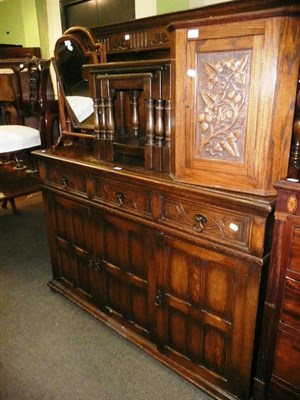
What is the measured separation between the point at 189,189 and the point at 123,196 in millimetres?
416

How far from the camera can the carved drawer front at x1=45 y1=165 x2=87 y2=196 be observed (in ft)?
5.81

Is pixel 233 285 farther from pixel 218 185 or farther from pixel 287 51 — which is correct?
pixel 287 51

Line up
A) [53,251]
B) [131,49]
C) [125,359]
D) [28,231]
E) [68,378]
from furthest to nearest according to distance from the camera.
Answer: [28,231] < [131,49] < [53,251] < [125,359] < [68,378]

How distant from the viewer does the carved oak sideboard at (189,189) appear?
1.08 m

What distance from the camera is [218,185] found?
1.23 m

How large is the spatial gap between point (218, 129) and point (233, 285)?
0.61 meters

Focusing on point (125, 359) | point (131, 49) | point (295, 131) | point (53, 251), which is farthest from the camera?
point (131, 49)

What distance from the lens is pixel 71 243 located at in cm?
201

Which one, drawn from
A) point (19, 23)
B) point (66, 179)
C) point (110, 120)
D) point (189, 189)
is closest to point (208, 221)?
point (189, 189)

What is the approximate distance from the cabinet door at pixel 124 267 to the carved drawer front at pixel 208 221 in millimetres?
198

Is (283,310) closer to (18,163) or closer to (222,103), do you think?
(222,103)

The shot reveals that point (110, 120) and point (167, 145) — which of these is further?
point (110, 120)

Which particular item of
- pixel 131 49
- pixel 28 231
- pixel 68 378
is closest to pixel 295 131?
pixel 68 378

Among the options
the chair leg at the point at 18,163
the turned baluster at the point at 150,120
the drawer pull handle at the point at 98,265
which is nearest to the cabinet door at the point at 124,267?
the drawer pull handle at the point at 98,265
